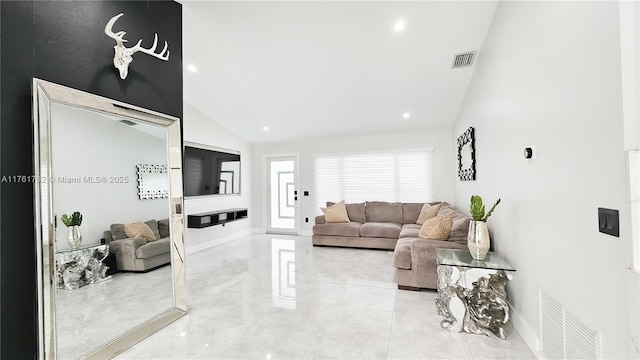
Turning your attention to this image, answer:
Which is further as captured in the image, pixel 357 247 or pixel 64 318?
pixel 357 247

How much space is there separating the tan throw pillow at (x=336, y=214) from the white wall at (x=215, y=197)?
2.13 metres

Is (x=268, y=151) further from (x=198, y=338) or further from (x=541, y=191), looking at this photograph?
(x=541, y=191)

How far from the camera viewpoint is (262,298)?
294cm

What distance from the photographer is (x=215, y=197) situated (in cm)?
567

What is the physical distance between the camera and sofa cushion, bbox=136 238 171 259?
7.56ft

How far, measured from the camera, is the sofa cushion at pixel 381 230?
507 cm

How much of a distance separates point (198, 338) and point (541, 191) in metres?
2.72

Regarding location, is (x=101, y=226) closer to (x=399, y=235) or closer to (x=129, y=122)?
(x=129, y=122)

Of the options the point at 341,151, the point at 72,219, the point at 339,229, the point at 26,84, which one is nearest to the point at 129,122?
the point at 26,84

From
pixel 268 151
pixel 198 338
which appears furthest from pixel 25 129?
pixel 268 151

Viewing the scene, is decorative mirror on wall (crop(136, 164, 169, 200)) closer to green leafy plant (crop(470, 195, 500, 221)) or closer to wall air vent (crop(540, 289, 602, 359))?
green leafy plant (crop(470, 195, 500, 221))

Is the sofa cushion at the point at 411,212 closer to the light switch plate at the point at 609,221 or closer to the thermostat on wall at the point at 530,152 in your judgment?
the thermostat on wall at the point at 530,152

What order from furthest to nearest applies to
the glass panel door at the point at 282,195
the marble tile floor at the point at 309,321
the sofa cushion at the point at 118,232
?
the glass panel door at the point at 282,195 → the sofa cushion at the point at 118,232 → the marble tile floor at the point at 309,321

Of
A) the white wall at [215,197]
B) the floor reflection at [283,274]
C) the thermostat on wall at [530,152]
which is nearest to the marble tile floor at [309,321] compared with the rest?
the floor reflection at [283,274]
